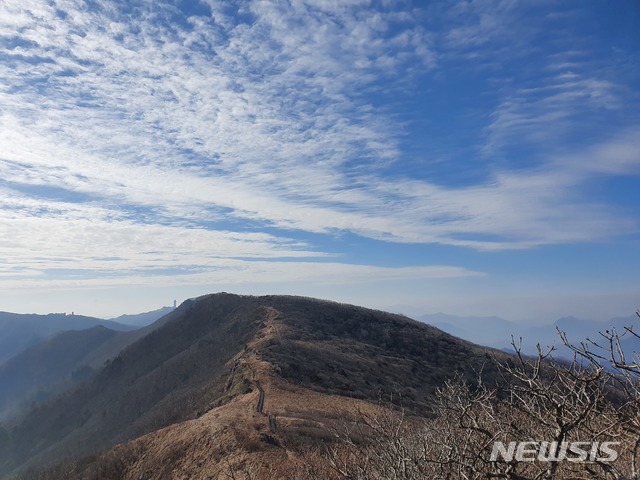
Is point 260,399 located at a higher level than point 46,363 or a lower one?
higher

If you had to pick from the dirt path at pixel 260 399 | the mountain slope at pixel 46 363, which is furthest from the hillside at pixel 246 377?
the mountain slope at pixel 46 363

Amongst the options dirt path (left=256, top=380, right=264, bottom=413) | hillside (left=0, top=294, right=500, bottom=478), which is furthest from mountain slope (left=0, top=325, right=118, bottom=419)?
dirt path (left=256, top=380, right=264, bottom=413)

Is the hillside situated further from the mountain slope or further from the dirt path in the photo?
the mountain slope

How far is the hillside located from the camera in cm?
3031

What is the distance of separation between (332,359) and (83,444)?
33205 millimetres

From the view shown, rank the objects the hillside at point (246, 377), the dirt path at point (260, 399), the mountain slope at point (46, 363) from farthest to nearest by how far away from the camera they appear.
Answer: the mountain slope at point (46, 363) → the hillside at point (246, 377) → the dirt path at point (260, 399)

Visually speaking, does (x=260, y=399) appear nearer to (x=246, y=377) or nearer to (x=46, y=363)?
(x=246, y=377)

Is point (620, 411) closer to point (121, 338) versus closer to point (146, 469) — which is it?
point (146, 469)

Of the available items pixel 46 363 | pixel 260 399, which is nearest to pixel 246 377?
pixel 260 399

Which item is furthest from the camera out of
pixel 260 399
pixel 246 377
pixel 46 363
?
pixel 46 363

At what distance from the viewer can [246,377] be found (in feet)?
121

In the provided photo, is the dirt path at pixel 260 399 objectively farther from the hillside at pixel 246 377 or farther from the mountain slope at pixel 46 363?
the mountain slope at pixel 46 363

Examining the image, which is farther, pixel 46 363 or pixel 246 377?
pixel 46 363

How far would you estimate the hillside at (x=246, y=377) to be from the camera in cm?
3031
